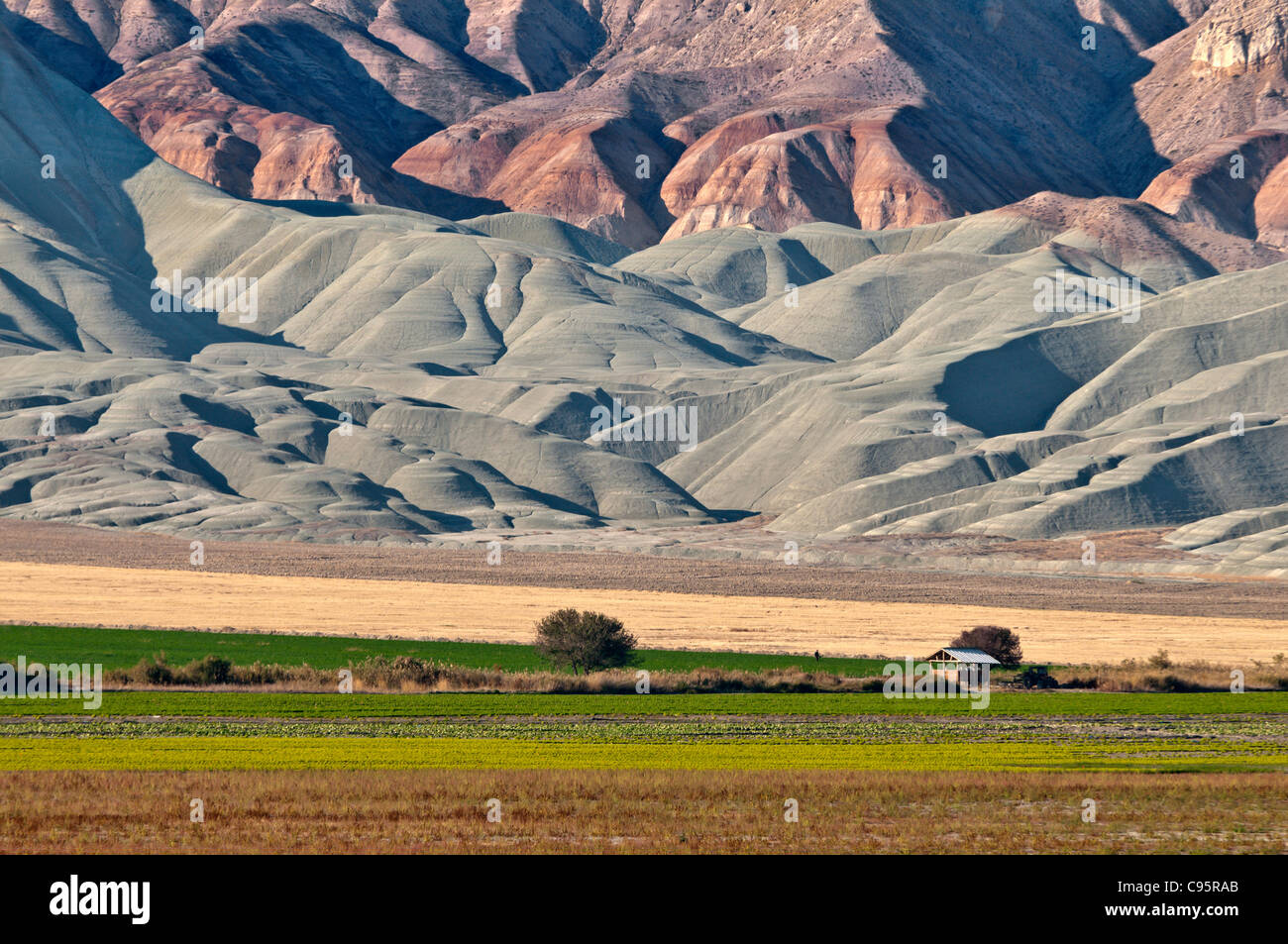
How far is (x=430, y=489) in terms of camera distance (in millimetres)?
150625

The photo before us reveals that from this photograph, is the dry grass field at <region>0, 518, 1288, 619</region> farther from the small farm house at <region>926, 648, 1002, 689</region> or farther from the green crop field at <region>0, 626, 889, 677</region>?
the small farm house at <region>926, 648, 1002, 689</region>

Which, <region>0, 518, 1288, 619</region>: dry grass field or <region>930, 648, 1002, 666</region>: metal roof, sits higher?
<region>0, 518, 1288, 619</region>: dry grass field

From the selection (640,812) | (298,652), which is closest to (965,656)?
(298,652)

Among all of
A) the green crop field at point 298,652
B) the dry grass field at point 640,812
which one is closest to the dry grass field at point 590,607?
the green crop field at point 298,652

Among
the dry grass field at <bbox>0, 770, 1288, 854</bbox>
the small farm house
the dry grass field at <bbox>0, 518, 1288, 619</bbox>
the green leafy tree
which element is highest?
the dry grass field at <bbox>0, 518, 1288, 619</bbox>

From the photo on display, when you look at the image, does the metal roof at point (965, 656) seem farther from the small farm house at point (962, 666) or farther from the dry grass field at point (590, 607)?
the dry grass field at point (590, 607)

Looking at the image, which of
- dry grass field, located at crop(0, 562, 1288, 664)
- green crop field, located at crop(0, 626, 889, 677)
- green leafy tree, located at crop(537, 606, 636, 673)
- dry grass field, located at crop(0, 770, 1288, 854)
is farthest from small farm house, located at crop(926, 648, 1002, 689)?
dry grass field, located at crop(0, 770, 1288, 854)

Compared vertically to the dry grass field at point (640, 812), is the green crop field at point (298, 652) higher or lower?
higher

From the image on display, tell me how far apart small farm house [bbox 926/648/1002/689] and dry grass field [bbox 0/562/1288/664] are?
26.7 feet

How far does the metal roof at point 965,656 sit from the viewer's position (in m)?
60.7

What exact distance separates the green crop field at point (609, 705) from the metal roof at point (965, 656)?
17.3 feet

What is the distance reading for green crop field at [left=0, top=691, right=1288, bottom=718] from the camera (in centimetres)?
4544
